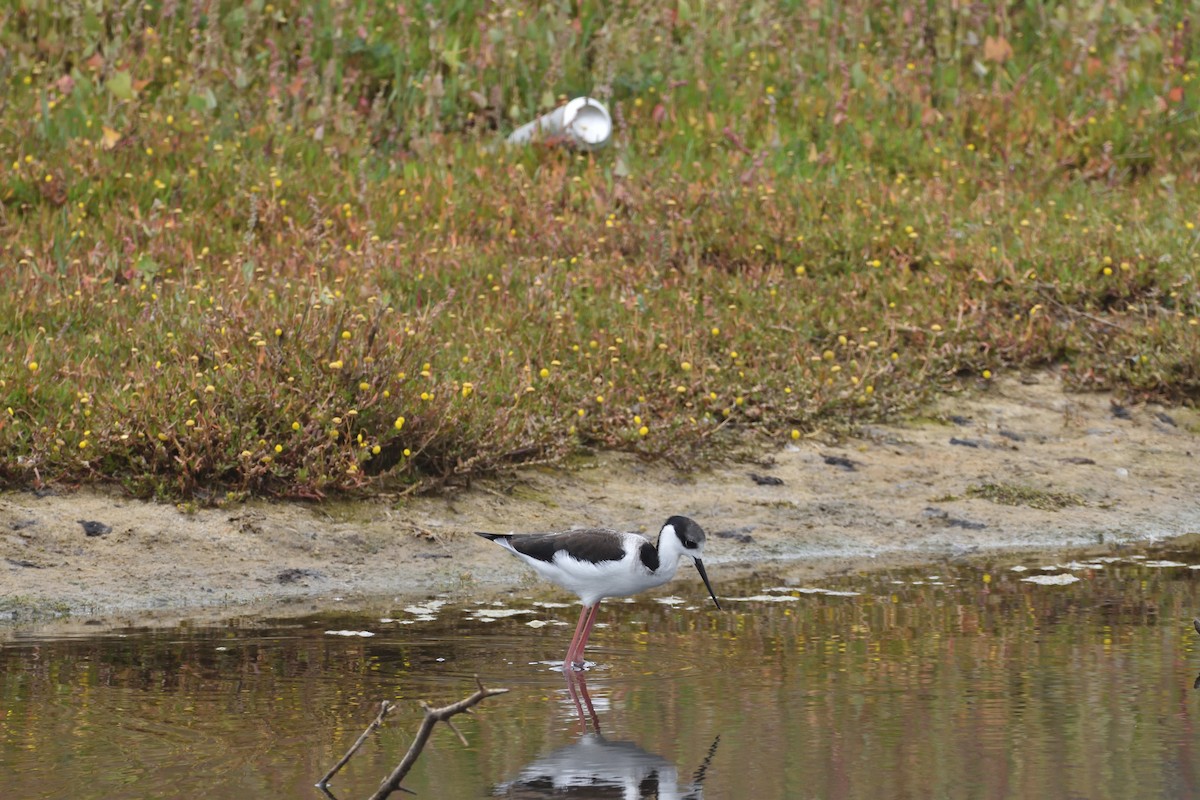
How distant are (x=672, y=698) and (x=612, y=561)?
697 mm

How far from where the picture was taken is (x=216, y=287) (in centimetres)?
962

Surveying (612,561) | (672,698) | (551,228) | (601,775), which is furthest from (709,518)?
(601,775)

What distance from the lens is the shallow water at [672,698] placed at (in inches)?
187

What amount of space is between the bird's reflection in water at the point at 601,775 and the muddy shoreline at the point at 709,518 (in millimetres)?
2339

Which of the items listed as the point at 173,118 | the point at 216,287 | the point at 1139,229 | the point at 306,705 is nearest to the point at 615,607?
the point at 306,705

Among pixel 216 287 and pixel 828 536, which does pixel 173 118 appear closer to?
pixel 216 287

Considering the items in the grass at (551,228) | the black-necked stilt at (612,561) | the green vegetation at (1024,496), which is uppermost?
the grass at (551,228)

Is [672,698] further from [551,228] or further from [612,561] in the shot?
[551,228]

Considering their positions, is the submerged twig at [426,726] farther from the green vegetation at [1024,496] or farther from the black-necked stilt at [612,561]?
the green vegetation at [1024,496]

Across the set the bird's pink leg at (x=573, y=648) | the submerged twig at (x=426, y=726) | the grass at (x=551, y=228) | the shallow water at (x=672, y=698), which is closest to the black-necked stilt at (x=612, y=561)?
the bird's pink leg at (x=573, y=648)

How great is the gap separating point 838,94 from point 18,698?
985cm

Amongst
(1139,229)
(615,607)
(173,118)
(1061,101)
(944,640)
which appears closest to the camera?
(944,640)

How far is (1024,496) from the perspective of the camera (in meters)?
9.07

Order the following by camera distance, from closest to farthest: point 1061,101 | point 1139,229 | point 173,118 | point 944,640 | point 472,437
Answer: point 944,640, point 472,437, point 1139,229, point 173,118, point 1061,101
